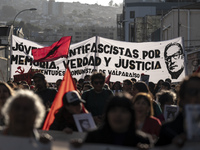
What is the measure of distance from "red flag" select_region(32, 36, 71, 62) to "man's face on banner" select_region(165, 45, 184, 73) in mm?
2807

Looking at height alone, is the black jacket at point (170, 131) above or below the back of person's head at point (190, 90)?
below

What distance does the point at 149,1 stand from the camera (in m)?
88.1

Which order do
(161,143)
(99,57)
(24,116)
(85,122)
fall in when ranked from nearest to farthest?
(24,116) < (161,143) < (85,122) < (99,57)

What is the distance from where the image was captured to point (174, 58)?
14211 millimetres

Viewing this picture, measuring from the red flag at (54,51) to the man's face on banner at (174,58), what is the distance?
2807 mm

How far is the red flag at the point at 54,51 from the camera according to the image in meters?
13.7

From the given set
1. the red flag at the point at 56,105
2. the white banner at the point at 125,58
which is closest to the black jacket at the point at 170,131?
the red flag at the point at 56,105

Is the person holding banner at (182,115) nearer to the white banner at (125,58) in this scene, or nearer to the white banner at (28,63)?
the white banner at (125,58)

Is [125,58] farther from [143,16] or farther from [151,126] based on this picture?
[143,16]

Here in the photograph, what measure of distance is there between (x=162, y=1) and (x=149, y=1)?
2762 mm

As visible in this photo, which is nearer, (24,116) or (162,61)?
(24,116)

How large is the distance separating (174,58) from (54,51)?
3.32m

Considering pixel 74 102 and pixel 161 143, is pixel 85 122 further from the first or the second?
pixel 161 143

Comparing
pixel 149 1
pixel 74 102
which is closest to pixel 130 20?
pixel 149 1
